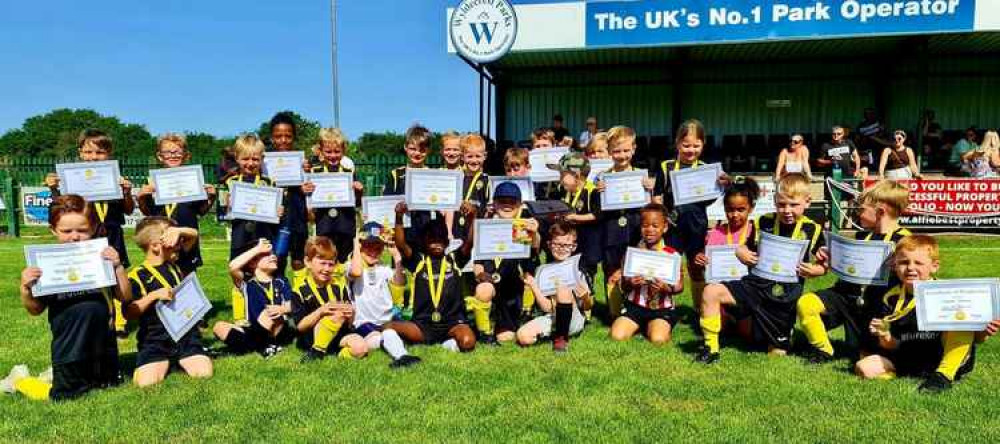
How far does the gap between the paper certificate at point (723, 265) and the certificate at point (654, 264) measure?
0.28 meters

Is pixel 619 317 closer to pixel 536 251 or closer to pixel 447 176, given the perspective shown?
pixel 536 251

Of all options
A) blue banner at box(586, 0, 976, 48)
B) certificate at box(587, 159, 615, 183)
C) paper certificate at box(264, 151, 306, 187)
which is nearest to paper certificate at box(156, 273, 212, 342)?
paper certificate at box(264, 151, 306, 187)

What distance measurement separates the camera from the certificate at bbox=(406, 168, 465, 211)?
578 cm

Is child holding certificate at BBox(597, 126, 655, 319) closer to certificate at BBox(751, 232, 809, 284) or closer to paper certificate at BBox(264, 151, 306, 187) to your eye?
certificate at BBox(751, 232, 809, 284)

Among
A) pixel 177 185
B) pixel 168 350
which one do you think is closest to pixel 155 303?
pixel 168 350

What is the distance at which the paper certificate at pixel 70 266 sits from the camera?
398cm

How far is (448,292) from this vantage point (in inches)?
228

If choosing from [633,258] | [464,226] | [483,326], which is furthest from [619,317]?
[464,226]

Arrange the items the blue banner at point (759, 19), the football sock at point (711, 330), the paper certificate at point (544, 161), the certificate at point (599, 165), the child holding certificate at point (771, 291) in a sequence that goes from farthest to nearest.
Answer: the blue banner at point (759, 19), the paper certificate at point (544, 161), the certificate at point (599, 165), the football sock at point (711, 330), the child holding certificate at point (771, 291)

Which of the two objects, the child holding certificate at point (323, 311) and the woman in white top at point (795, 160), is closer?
the child holding certificate at point (323, 311)

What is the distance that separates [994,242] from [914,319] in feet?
33.4

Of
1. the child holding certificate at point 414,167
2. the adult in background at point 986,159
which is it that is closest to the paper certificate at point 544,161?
the child holding certificate at point 414,167

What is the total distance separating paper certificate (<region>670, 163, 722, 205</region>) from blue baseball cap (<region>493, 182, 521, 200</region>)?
4.63 ft

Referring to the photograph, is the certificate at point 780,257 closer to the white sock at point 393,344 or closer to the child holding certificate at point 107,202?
the white sock at point 393,344
